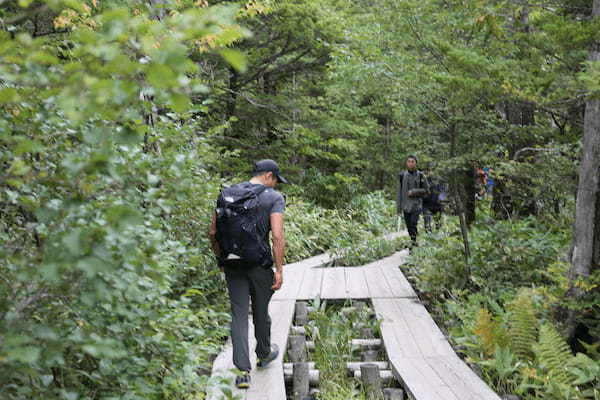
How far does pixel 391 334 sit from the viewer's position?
616cm

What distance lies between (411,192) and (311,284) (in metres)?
3.03

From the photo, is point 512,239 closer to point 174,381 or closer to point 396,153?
point 174,381

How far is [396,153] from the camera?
59.9 feet

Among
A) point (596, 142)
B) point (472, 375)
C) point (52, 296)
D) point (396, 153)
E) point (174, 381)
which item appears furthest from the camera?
point (396, 153)

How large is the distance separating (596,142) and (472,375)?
263cm

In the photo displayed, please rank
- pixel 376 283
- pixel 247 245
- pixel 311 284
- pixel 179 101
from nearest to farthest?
pixel 179 101, pixel 247 245, pixel 311 284, pixel 376 283

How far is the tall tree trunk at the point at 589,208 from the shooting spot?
17.3 ft

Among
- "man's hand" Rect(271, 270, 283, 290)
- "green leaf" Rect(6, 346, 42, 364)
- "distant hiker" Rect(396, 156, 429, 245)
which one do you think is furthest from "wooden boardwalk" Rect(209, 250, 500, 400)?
"green leaf" Rect(6, 346, 42, 364)

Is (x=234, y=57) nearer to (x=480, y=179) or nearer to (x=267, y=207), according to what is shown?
(x=267, y=207)

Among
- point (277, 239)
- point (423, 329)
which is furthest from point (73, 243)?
point (423, 329)

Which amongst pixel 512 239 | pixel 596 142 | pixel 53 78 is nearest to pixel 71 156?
pixel 53 78

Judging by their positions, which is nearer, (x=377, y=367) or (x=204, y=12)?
(x=204, y=12)

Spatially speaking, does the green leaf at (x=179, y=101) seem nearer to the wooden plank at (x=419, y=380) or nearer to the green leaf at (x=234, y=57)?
the green leaf at (x=234, y=57)

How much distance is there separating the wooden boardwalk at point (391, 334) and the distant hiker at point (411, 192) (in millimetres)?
975
